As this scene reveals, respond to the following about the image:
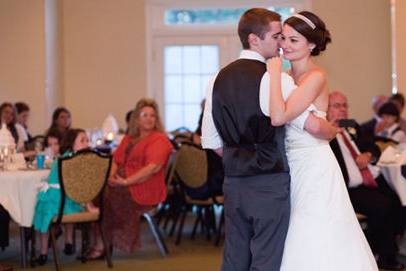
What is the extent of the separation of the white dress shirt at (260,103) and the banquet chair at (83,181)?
275 centimetres

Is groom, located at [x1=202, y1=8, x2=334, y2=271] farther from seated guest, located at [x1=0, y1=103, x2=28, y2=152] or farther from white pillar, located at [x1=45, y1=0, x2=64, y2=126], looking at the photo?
white pillar, located at [x1=45, y1=0, x2=64, y2=126]

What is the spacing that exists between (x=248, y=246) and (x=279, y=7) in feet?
29.2

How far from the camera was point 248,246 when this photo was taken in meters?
3.56

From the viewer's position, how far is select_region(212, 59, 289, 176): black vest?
3.42 m

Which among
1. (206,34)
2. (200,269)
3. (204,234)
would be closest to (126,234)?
(200,269)

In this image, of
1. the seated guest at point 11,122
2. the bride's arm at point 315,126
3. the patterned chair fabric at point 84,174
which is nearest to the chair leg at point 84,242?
the patterned chair fabric at point 84,174

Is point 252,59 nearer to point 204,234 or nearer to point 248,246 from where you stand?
point 248,246

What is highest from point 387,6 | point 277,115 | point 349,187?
point 387,6

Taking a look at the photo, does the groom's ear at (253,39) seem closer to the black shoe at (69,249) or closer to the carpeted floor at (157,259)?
the carpeted floor at (157,259)

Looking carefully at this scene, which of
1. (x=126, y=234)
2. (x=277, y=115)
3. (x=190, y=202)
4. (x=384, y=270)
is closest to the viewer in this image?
(x=277, y=115)

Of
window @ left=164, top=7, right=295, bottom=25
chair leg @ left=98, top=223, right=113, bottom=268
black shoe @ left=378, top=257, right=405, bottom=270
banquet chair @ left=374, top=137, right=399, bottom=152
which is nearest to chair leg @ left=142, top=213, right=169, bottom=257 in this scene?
chair leg @ left=98, top=223, right=113, bottom=268

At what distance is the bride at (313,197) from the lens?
3.48 metres

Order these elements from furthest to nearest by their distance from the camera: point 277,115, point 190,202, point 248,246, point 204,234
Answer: point 204,234
point 190,202
point 248,246
point 277,115

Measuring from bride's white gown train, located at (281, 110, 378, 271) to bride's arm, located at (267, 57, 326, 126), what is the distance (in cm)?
15
